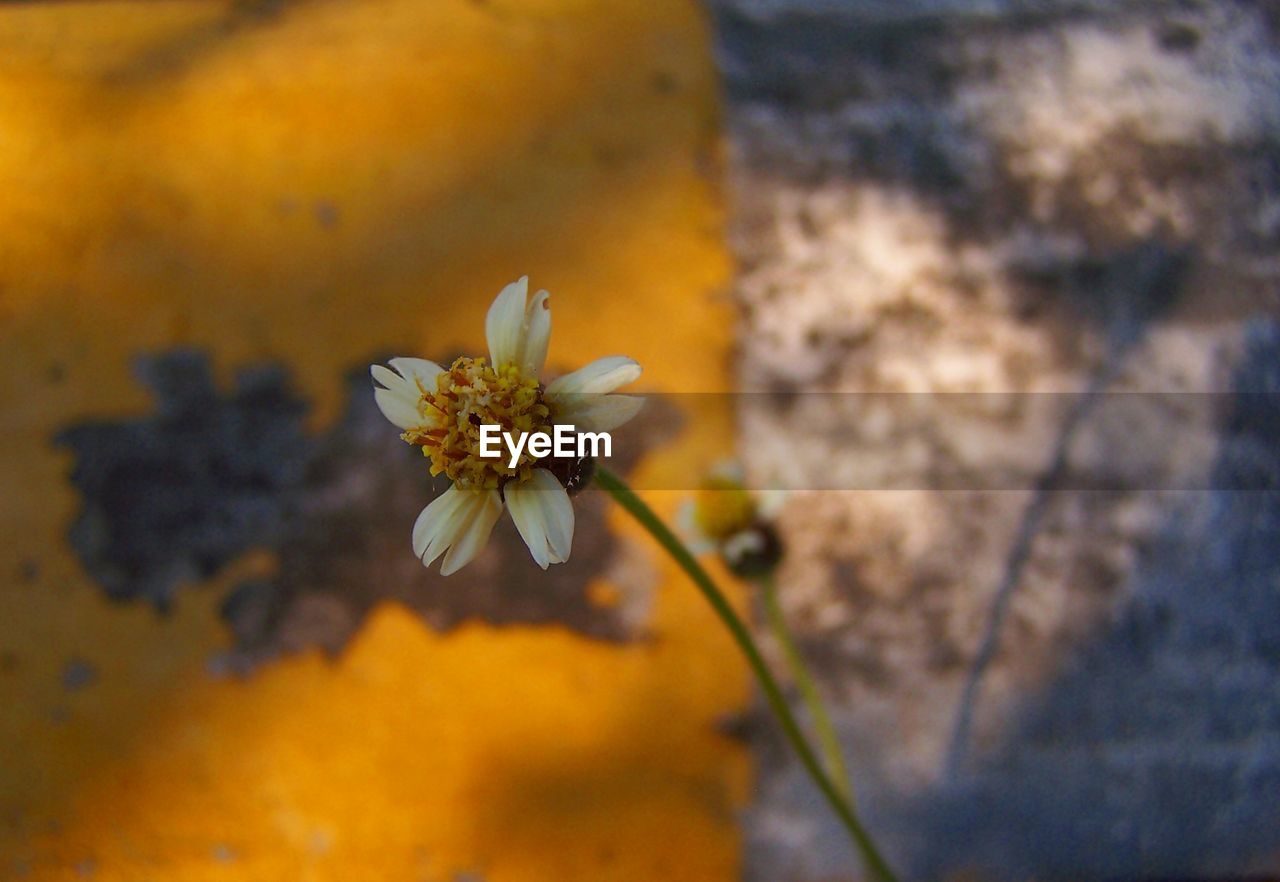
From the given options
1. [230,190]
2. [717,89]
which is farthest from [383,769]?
[717,89]

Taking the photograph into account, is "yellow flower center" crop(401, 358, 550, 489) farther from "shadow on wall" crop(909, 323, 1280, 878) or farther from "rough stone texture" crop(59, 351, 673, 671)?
"shadow on wall" crop(909, 323, 1280, 878)

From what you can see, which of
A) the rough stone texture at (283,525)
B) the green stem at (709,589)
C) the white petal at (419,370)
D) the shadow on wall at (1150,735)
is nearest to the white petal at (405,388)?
the white petal at (419,370)

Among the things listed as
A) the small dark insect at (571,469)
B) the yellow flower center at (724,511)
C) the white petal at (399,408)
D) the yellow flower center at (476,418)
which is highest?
Result: the yellow flower center at (724,511)

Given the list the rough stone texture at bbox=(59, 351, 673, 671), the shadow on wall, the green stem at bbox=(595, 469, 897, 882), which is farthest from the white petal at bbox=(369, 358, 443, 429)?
the shadow on wall

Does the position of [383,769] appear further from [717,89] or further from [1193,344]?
[1193,344]

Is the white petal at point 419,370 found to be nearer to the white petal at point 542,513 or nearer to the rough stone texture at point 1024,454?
the white petal at point 542,513

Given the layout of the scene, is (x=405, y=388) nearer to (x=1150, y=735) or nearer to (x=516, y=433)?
(x=516, y=433)

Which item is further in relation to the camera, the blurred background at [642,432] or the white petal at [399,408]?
the blurred background at [642,432]
